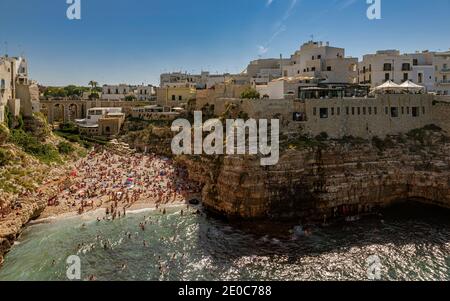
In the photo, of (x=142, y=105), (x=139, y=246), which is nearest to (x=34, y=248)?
(x=139, y=246)

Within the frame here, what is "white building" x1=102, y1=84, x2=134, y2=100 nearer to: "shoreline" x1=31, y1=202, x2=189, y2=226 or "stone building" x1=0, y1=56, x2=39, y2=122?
"stone building" x1=0, y1=56, x2=39, y2=122

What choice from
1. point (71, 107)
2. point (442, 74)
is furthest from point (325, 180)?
point (71, 107)

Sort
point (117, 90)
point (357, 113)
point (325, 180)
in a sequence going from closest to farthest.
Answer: point (325, 180)
point (357, 113)
point (117, 90)

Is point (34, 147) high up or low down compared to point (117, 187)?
up

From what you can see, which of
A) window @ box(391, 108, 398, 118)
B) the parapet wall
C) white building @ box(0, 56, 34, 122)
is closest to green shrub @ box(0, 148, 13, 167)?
white building @ box(0, 56, 34, 122)

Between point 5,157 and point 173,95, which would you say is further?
point 173,95

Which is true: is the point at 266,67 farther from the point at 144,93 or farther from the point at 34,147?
the point at 34,147
